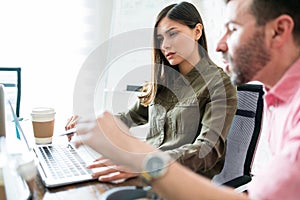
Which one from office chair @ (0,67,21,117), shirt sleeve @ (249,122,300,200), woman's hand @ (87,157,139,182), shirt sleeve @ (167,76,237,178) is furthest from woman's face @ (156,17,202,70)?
office chair @ (0,67,21,117)

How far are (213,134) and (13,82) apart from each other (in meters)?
1.52

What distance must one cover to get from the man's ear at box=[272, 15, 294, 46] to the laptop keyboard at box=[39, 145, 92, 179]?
0.59 metres

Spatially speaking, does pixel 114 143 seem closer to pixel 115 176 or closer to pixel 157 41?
pixel 115 176

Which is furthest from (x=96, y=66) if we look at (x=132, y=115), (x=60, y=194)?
(x=60, y=194)

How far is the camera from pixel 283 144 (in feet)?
2.36

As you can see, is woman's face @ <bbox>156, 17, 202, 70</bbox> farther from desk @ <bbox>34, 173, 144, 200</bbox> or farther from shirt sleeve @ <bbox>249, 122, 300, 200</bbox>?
shirt sleeve @ <bbox>249, 122, 300, 200</bbox>

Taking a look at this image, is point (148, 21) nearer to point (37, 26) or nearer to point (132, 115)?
point (37, 26)

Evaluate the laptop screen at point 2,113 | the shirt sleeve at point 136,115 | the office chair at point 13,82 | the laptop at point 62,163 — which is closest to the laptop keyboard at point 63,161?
the laptop at point 62,163

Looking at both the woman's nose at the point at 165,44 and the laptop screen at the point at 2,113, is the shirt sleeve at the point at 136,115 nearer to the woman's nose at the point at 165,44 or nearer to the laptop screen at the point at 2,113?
the woman's nose at the point at 165,44

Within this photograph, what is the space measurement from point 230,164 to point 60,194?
0.77 meters

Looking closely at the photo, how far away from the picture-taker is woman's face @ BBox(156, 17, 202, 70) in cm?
138

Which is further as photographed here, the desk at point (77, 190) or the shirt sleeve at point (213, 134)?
the shirt sleeve at point (213, 134)

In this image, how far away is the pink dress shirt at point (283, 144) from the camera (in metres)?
0.62

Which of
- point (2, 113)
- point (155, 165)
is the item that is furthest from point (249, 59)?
point (2, 113)
